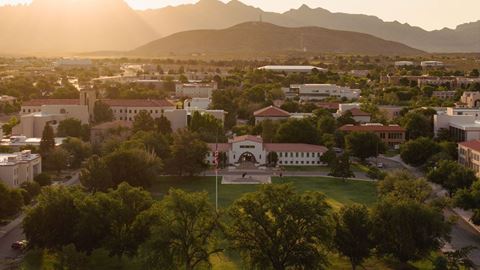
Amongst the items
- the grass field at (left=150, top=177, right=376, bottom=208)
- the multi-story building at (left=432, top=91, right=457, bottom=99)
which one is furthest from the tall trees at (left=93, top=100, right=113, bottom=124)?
the multi-story building at (left=432, top=91, right=457, bottom=99)

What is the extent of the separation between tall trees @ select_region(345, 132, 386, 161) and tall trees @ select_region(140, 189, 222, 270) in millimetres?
27859

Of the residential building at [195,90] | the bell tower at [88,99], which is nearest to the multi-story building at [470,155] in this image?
Result: the bell tower at [88,99]

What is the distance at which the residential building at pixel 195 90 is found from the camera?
316 ft

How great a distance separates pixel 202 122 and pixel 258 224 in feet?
109

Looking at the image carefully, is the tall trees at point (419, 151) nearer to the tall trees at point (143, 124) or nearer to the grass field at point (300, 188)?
the grass field at point (300, 188)

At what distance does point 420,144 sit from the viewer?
5134 centimetres

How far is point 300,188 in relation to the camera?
4478cm

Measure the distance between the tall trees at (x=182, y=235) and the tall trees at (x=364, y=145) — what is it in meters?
27.9

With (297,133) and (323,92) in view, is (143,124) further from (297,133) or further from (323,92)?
(323,92)

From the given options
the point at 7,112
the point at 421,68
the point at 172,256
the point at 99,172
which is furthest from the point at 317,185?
the point at 421,68

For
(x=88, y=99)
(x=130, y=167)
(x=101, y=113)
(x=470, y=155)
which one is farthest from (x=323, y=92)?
(x=130, y=167)

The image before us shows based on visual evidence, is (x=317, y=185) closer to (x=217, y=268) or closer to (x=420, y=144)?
(x=420, y=144)

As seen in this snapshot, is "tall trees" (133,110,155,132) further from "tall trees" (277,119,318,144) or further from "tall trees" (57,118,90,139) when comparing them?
"tall trees" (277,119,318,144)

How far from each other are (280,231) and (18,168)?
19.3m
